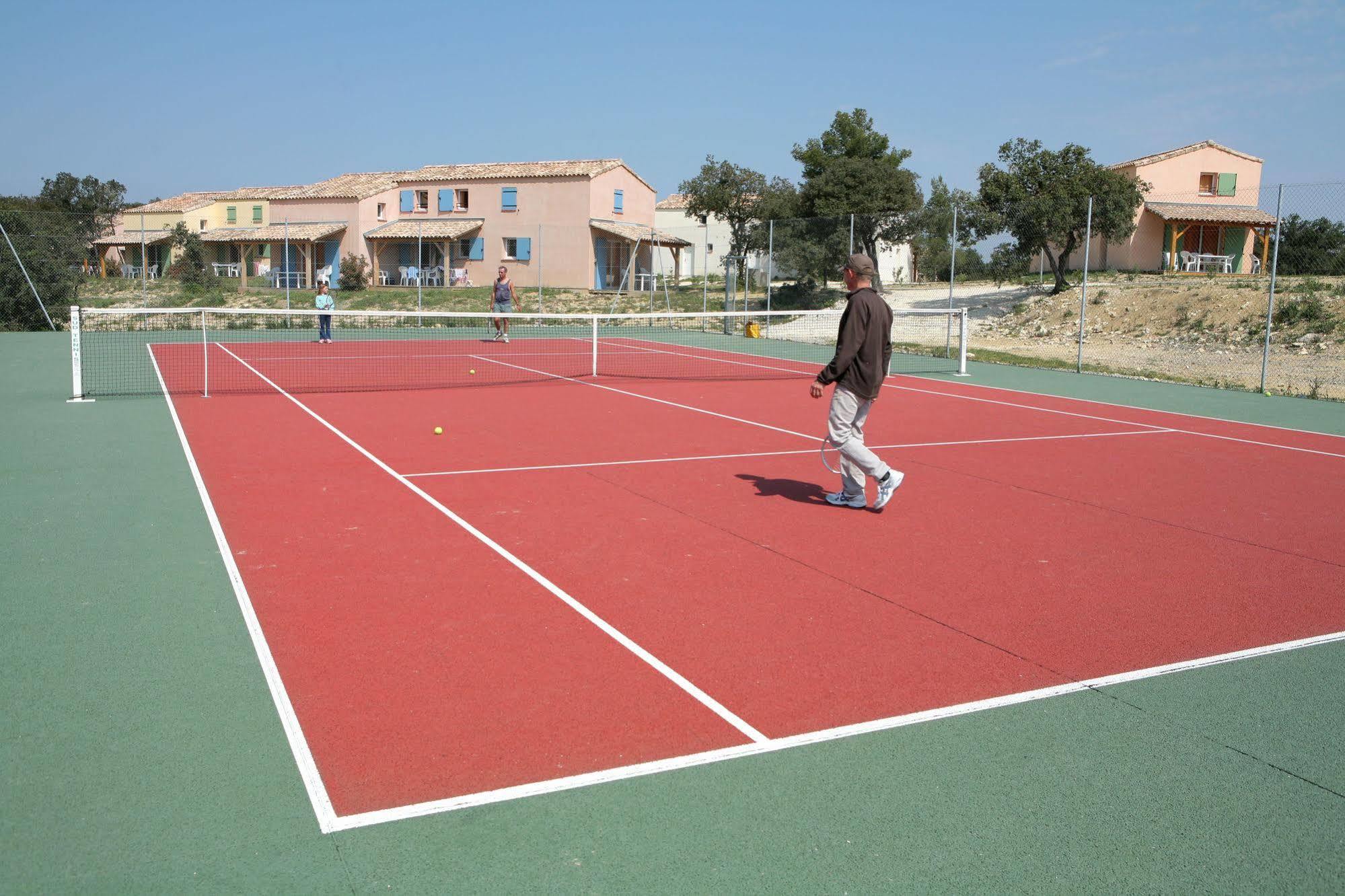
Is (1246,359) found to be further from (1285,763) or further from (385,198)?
(385,198)

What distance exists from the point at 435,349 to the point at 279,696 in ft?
70.8

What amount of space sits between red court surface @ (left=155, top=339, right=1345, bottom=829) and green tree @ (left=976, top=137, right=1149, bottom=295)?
24.2 metres

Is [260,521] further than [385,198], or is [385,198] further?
[385,198]

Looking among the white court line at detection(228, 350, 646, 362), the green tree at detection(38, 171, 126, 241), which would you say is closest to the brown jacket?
the white court line at detection(228, 350, 646, 362)

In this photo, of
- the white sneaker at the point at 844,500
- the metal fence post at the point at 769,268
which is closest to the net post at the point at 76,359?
the white sneaker at the point at 844,500

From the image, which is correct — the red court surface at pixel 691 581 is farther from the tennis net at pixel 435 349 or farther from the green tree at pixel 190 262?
the green tree at pixel 190 262

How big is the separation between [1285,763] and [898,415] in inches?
410

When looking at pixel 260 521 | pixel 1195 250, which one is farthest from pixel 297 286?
pixel 260 521

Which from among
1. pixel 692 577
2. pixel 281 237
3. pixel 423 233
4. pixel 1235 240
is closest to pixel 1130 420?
pixel 692 577

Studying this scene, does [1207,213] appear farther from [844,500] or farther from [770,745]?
[770,745]

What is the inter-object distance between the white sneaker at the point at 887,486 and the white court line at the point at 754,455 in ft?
9.05

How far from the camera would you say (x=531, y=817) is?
3.68m

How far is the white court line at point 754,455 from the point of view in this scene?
997cm

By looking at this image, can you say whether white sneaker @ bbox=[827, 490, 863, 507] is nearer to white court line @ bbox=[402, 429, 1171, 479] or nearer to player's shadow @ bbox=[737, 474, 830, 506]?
player's shadow @ bbox=[737, 474, 830, 506]
